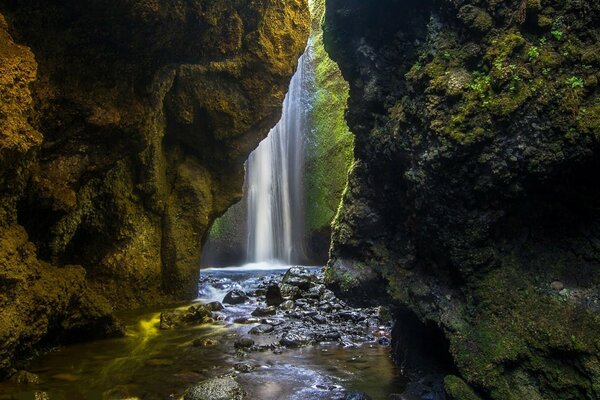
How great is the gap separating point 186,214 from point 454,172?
26.0 feet

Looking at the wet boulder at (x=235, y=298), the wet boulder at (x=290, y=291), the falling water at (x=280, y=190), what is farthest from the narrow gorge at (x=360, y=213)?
the falling water at (x=280, y=190)

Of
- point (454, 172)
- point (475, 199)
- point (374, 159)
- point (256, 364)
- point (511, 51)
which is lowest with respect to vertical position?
point (256, 364)

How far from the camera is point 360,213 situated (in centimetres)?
509

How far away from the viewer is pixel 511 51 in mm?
3598

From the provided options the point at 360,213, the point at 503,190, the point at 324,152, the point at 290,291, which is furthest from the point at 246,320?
the point at 324,152

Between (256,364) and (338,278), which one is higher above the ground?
(338,278)

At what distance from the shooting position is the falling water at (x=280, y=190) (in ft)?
65.3

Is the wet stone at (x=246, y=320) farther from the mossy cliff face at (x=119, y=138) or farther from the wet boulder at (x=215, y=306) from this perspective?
the mossy cliff face at (x=119, y=138)

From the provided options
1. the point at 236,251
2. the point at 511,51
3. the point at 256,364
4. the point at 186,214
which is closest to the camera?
the point at 511,51

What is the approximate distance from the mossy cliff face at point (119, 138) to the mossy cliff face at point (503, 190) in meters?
3.64

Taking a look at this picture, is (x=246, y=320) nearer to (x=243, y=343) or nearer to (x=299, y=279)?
(x=243, y=343)

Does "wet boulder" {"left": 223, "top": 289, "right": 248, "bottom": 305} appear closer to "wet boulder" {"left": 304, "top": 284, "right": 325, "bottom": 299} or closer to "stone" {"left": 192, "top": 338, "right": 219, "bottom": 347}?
"wet boulder" {"left": 304, "top": 284, "right": 325, "bottom": 299}

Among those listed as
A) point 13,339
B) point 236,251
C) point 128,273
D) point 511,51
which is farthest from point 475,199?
point 236,251

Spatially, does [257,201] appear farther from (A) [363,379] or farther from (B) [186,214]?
(A) [363,379]
